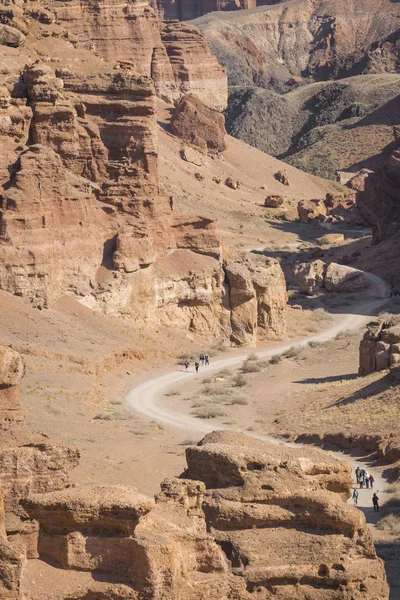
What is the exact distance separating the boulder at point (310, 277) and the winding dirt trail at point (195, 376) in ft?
23.0

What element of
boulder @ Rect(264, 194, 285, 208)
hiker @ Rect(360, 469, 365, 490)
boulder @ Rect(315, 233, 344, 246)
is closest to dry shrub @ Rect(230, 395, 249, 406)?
hiker @ Rect(360, 469, 365, 490)

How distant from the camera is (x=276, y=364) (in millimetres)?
54281

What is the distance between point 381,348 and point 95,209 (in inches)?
514

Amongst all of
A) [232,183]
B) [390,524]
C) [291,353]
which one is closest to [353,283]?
[291,353]

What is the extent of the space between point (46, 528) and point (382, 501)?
16.5 meters

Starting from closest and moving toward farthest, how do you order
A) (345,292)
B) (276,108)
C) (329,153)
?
(345,292)
(329,153)
(276,108)

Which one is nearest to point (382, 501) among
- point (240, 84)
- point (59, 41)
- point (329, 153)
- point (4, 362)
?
point (4, 362)

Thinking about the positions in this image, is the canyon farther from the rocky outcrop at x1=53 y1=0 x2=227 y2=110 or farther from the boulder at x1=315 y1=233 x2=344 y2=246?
the rocky outcrop at x1=53 y1=0 x2=227 y2=110

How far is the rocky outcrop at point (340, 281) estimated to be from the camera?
75188mm

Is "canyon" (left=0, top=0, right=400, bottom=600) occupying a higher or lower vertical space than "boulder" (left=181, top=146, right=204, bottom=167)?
higher

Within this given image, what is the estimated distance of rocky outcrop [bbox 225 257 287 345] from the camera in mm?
58062

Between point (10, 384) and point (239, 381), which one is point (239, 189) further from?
point (10, 384)

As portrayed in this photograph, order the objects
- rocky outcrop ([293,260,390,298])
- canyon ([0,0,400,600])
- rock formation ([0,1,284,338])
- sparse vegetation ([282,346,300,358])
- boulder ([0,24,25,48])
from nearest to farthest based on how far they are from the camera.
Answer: canyon ([0,0,400,600])
rock formation ([0,1,284,338])
sparse vegetation ([282,346,300,358])
boulder ([0,24,25,48])
rocky outcrop ([293,260,390,298])

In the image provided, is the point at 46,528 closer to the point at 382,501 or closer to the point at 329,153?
the point at 382,501
